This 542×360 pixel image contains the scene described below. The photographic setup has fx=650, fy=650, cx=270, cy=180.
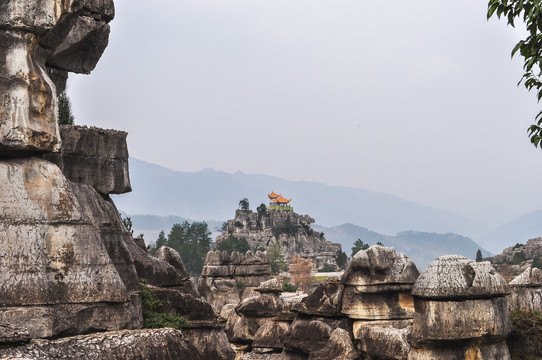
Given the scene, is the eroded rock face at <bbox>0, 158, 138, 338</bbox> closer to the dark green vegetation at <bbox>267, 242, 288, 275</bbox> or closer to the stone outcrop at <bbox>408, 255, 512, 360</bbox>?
the stone outcrop at <bbox>408, 255, 512, 360</bbox>

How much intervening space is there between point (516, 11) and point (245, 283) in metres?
36.1

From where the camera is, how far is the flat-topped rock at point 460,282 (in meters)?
12.3

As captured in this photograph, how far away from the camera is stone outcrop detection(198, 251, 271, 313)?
131 feet

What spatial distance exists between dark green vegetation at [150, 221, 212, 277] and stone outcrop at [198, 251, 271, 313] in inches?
2213

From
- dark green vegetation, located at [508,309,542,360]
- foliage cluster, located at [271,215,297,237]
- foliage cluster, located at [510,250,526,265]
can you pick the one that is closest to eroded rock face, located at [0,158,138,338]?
dark green vegetation, located at [508,309,542,360]

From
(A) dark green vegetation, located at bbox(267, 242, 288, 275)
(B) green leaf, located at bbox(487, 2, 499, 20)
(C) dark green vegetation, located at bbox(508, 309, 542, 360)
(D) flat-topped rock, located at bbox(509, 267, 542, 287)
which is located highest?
(B) green leaf, located at bbox(487, 2, 499, 20)

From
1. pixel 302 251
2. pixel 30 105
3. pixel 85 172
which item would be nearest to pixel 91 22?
pixel 85 172

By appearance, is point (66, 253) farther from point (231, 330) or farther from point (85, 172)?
point (231, 330)

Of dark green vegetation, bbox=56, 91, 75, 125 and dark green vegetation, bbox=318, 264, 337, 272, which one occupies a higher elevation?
dark green vegetation, bbox=56, 91, 75, 125

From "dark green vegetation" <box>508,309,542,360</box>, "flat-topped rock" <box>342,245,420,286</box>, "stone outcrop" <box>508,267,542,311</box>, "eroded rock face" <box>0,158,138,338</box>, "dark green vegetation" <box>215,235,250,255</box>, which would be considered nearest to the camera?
"eroded rock face" <box>0,158,138,338</box>

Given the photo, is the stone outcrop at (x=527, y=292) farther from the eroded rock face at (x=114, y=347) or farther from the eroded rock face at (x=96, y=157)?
the eroded rock face at (x=114, y=347)

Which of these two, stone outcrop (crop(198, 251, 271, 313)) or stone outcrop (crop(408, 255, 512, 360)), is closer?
stone outcrop (crop(408, 255, 512, 360))

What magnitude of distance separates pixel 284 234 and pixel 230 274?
103582 millimetres

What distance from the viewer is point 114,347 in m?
6.39
